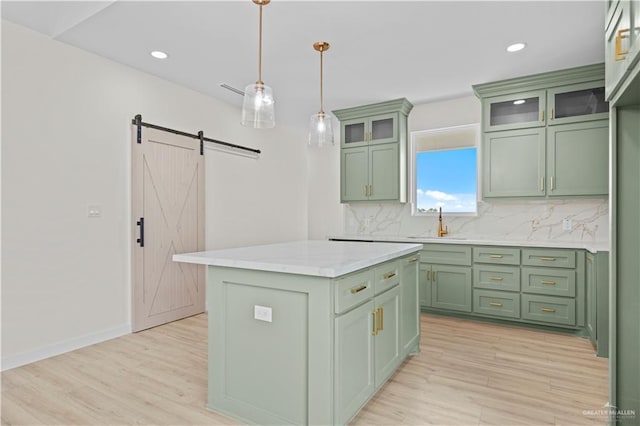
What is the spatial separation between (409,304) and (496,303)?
1.62 m

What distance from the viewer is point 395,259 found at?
2.47m

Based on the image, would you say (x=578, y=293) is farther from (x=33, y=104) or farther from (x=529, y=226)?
(x=33, y=104)

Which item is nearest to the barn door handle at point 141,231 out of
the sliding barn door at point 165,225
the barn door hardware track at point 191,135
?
the sliding barn door at point 165,225

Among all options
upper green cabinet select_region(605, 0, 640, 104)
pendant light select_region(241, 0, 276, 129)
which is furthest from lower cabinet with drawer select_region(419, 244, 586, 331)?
pendant light select_region(241, 0, 276, 129)

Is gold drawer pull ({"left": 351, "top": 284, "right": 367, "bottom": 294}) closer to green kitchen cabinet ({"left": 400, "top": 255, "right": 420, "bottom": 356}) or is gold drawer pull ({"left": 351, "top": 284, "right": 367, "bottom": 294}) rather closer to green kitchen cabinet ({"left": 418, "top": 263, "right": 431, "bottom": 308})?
green kitchen cabinet ({"left": 400, "top": 255, "right": 420, "bottom": 356})

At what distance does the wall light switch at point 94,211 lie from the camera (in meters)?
3.22

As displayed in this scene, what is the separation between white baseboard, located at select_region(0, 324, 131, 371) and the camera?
2707 mm

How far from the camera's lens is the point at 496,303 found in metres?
3.79

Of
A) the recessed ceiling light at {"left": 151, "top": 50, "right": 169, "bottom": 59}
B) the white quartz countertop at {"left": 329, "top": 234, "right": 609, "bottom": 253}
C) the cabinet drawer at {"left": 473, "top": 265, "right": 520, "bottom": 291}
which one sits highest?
the recessed ceiling light at {"left": 151, "top": 50, "right": 169, "bottom": 59}

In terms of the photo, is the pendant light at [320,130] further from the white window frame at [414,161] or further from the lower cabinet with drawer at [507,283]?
the white window frame at [414,161]

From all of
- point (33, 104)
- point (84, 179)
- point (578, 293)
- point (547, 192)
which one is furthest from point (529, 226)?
point (33, 104)

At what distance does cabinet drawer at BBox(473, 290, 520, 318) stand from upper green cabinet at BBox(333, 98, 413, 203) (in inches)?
57.9

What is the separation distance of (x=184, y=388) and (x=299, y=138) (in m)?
4.42

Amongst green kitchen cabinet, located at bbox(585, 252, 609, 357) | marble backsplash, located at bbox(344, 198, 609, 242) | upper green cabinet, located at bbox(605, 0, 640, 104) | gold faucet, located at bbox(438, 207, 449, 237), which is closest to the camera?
upper green cabinet, located at bbox(605, 0, 640, 104)
